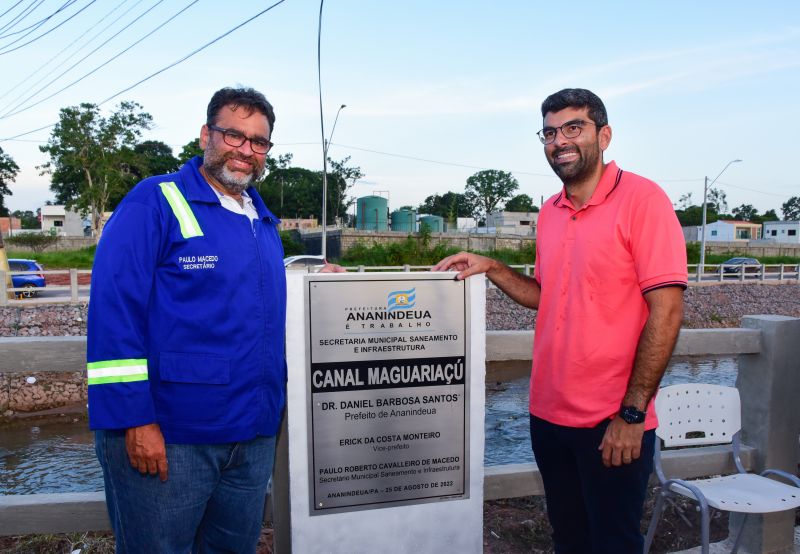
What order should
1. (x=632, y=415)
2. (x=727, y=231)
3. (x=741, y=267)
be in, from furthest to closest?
(x=727, y=231) → (x=741, y=267) → (x=632, y=415)

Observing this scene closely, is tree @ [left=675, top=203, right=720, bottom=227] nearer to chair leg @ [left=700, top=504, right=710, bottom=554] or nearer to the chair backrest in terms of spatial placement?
the chair backrest

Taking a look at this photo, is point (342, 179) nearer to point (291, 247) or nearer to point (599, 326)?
point (291, 247)

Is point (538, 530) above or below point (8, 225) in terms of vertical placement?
below

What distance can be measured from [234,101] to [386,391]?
4.14 feet

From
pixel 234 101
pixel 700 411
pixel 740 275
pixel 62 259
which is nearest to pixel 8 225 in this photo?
pixel 62 259

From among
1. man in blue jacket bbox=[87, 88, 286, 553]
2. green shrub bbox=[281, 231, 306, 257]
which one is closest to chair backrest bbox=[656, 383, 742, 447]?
man in blue jacket bbox=[87, 88, 286, 553]

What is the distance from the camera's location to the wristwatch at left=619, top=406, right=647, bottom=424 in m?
2.29

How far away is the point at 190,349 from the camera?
204 centimetres

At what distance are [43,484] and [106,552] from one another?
10.3 metres

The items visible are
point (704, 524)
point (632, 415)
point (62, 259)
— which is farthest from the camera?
point (62, 259)

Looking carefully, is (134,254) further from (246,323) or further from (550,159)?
(550,159)

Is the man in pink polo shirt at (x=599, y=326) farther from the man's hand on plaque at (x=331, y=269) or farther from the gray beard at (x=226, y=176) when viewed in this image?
the gray beard at (x=226, y=176)

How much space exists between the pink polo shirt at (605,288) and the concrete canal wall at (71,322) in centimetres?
187

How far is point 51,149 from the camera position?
5306 centimetres
